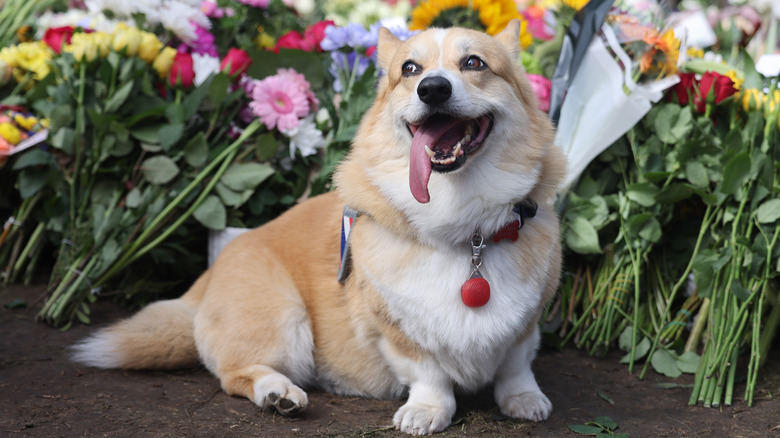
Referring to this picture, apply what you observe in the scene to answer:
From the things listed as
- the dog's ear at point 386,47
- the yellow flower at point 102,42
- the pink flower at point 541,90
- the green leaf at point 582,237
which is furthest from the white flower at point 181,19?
the green leaf at point 582,237

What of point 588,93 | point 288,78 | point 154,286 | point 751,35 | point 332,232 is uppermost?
point 751,35

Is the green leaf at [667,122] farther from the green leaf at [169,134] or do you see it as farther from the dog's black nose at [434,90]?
the green leaf at [169,134]

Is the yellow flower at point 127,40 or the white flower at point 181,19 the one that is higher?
the white flower at point 181,19

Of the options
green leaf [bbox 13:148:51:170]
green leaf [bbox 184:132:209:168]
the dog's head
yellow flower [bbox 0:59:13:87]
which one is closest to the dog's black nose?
the dog's head

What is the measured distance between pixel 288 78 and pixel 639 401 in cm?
230

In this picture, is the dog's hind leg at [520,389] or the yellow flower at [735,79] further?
the yellow flower at [735,79]

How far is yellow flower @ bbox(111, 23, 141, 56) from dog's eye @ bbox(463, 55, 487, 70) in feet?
6.49

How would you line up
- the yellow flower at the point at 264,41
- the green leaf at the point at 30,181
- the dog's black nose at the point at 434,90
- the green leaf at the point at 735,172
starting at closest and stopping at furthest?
the dog's black nose at the point at 434,90 < the green leaf at the point at 735,172 < the green leaf at the point at 30,181 < the yellow flower at the point at 264,41

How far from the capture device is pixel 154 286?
359 centimetres

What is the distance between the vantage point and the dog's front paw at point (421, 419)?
7.28 ft

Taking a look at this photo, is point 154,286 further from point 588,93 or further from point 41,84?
point 588,93

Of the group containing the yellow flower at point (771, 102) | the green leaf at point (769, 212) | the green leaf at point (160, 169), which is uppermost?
the yellow flower at point (771, 102)

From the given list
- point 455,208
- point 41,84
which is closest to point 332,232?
point 455,208

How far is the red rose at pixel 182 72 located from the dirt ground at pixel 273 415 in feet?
4.66
